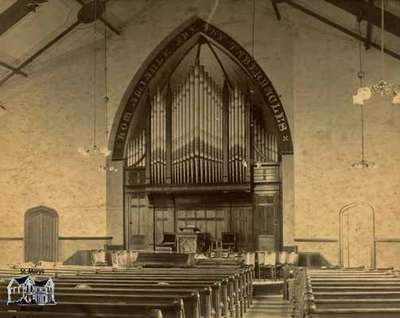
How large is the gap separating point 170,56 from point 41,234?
6304mm

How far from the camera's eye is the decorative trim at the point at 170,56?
1814 centimetres

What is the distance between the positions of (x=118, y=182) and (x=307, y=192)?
215 inches

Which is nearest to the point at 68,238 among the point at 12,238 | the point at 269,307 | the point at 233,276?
the point at 12,238

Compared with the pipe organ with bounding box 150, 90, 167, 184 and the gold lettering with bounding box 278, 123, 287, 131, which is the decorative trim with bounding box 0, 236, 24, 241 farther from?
the gold lettering with bounding box 278, 123, 287, 131

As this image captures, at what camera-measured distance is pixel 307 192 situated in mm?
17406

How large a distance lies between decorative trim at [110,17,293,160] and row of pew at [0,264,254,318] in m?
7.78

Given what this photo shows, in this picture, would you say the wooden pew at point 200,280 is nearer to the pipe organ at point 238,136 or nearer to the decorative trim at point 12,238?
the pipe organ at point 238,136

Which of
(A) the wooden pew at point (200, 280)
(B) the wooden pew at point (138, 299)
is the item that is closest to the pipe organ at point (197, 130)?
(A) the wooden pew at point (200, 280)

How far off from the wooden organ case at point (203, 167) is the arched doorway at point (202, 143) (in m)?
0.03

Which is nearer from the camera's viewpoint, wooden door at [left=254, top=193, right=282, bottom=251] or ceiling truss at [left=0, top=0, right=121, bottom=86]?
ceiling truss at [left=0, top=0, right=121, bottom=86]

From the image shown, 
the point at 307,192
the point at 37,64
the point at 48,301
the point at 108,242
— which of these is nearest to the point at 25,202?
the point at 108,242

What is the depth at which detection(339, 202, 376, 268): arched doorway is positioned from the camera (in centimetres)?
1689

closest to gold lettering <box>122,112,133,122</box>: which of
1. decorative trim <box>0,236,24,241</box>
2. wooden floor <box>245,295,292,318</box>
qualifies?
decorative trim <box>0,236,24,241</box>

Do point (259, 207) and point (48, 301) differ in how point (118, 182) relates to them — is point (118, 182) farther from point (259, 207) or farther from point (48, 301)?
point (48, 301)
